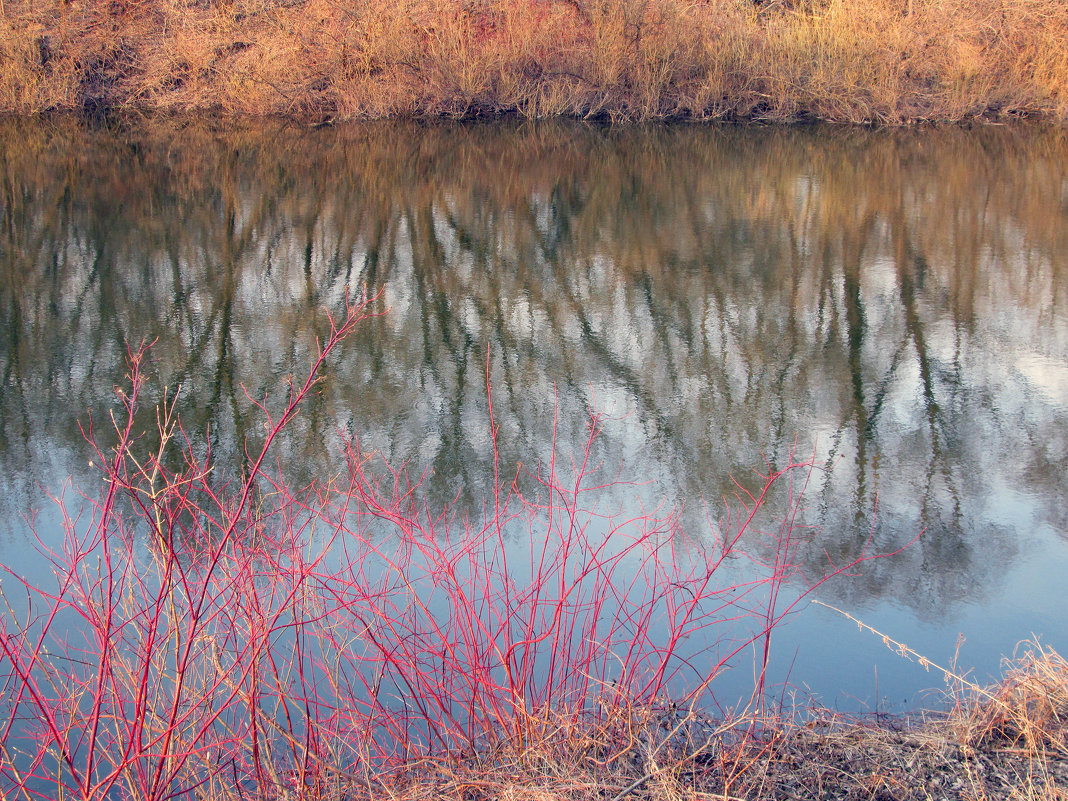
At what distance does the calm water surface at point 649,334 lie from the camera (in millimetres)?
4246

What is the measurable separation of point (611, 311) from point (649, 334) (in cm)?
59

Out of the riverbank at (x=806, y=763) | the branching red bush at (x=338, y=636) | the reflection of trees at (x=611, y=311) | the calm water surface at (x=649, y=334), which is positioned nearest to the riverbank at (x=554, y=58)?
the reflection of trees at (x=611, y=311)

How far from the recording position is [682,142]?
15.9 meters

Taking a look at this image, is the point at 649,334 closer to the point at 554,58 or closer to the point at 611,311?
the point at 611,311

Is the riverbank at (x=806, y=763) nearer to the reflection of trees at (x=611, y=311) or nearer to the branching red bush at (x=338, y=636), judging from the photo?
the branching red bush at (x=338, y=636)

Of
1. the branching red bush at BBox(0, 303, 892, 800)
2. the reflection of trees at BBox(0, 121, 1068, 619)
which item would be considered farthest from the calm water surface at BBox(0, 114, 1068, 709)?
the branching red bush at BBox(0, 303, 892, 800)

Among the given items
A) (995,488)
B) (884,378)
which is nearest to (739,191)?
(884,378)

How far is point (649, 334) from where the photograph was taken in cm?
702

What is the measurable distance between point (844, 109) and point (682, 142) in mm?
3693

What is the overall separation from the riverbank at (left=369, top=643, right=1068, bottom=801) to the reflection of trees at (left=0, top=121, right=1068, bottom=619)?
106 cm

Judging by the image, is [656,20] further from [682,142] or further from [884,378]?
[884,378]

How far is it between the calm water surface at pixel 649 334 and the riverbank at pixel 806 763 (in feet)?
1.41

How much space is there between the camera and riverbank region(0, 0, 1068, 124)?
670 inches

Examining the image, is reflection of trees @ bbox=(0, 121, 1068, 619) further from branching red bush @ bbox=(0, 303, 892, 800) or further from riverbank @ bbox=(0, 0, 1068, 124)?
riverbank @ bbox=(0, 0, 1068, 124)
